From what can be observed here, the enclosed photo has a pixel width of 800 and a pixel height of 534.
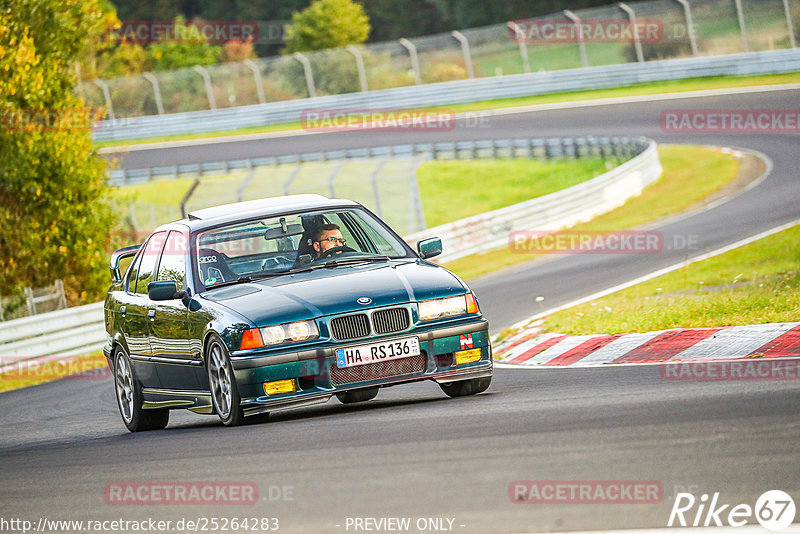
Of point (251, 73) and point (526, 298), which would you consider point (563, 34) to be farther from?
point (526, 298)

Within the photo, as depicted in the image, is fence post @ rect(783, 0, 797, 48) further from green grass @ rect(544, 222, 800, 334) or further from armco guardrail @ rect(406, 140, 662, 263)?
green grass @ rect(544, 222, 800, 334)

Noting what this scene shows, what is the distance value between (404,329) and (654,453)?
2799mm

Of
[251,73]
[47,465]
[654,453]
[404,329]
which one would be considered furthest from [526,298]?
[251,73]

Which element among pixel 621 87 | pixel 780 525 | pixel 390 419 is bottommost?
pixel 621 87

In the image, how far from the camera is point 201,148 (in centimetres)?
4466

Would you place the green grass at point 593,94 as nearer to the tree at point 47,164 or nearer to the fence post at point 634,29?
the fence post at point 634,29

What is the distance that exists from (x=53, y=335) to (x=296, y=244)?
10.1 metres

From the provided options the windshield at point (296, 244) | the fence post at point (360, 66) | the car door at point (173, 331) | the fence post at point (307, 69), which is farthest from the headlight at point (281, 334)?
the fence post at point (307, 69)

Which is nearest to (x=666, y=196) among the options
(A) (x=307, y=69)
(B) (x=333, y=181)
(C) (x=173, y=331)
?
(B) (x=333, y=181)

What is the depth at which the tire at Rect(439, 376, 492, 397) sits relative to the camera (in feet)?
28.2

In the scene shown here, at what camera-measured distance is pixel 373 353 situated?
7.91 m

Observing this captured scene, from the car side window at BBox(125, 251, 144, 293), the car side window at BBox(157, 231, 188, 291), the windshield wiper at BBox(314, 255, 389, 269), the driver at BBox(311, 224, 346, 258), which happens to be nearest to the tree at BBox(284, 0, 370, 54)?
the car side window at BBox(125, 251, 144, 293)

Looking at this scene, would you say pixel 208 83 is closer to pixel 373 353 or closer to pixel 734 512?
pixel 373 353

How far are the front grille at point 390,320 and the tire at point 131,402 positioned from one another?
271 centimetres
